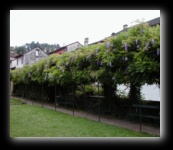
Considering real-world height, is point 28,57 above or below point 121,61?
above

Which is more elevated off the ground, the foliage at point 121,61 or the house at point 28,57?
the house at point 28,57

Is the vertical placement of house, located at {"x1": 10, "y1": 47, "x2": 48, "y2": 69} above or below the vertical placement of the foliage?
Result: above

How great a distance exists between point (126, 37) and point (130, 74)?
1.49 meters

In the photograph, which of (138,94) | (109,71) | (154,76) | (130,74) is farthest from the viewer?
(138,94)

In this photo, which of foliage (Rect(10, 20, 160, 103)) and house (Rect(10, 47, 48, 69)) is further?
house (Rect(10, 47, 48, 69))

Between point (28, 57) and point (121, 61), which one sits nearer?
point (121, 61)

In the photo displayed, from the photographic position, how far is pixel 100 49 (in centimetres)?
938

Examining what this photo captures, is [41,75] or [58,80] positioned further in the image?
[41,75]
